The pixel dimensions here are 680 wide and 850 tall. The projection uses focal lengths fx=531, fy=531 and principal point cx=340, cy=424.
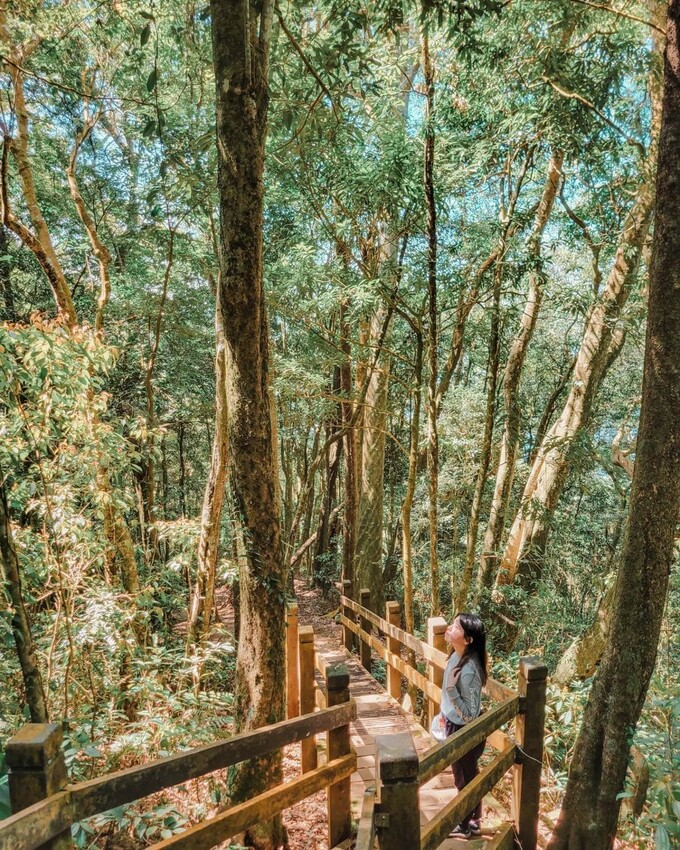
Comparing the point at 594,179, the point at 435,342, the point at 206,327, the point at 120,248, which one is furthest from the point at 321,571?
the point at 594,179

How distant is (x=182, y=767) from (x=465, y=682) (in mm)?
2179

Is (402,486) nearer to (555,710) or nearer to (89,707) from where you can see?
(555,710)

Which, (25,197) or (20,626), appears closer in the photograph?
(20,626)

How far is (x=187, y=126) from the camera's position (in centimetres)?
817

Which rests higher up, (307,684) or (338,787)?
(307,684)

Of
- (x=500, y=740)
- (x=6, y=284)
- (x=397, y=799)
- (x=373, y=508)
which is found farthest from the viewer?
(x=373, y=508)

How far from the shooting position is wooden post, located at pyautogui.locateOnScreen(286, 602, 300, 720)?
214 inches

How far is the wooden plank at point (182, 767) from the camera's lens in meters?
2.00

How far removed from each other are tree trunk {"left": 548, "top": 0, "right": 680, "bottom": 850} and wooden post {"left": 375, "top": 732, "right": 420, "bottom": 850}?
4.68 feet

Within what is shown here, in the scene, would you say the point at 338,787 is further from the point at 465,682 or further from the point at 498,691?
the point at 498,691

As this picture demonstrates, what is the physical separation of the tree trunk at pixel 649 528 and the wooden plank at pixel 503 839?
35 centimetres

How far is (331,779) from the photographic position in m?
3.21

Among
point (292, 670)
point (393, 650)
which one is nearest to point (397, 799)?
point (292, 670)

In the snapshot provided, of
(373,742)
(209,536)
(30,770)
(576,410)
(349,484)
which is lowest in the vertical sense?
(373,742)
